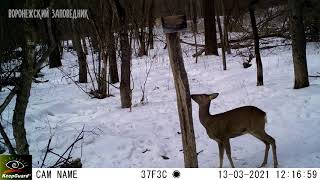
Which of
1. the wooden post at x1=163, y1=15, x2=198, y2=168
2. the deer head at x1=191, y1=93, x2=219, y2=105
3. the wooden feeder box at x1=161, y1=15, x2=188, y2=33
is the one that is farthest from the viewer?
the deer head at x1=191, y1=93, x2=219, y2=105

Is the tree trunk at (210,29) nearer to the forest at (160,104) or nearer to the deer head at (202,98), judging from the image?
the forest at (160,104)

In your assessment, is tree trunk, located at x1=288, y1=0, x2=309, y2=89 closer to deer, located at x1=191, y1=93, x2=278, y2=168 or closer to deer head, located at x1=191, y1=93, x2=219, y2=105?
deer, located at x1=191, y1=93, x2=278, y2=168

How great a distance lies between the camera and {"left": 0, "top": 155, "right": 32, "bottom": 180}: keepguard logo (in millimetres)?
3424

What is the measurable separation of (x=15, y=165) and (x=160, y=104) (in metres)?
5.61

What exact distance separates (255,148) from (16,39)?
256 inches

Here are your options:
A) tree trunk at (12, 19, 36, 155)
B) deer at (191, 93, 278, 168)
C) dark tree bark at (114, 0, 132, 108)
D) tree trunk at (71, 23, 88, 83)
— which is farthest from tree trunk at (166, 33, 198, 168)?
tree trunk at (71, 23, 88, 83)

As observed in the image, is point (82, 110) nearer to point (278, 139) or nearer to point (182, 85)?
point (278, 139)

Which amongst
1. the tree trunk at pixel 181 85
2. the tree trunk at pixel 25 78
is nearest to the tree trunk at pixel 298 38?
the tree trunk at pixel 181 85

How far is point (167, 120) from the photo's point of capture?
298 inches

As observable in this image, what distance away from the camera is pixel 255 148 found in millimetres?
5723

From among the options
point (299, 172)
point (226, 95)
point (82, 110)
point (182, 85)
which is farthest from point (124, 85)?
point (299, 172)

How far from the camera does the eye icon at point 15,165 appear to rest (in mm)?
3448

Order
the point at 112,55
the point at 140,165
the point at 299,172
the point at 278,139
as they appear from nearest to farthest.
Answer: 1. the point at 299,172
2. the point at 140,165
3. the point at 278,139
4. the point at 112,55

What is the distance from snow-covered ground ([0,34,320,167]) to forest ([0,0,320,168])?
20 millimetres
